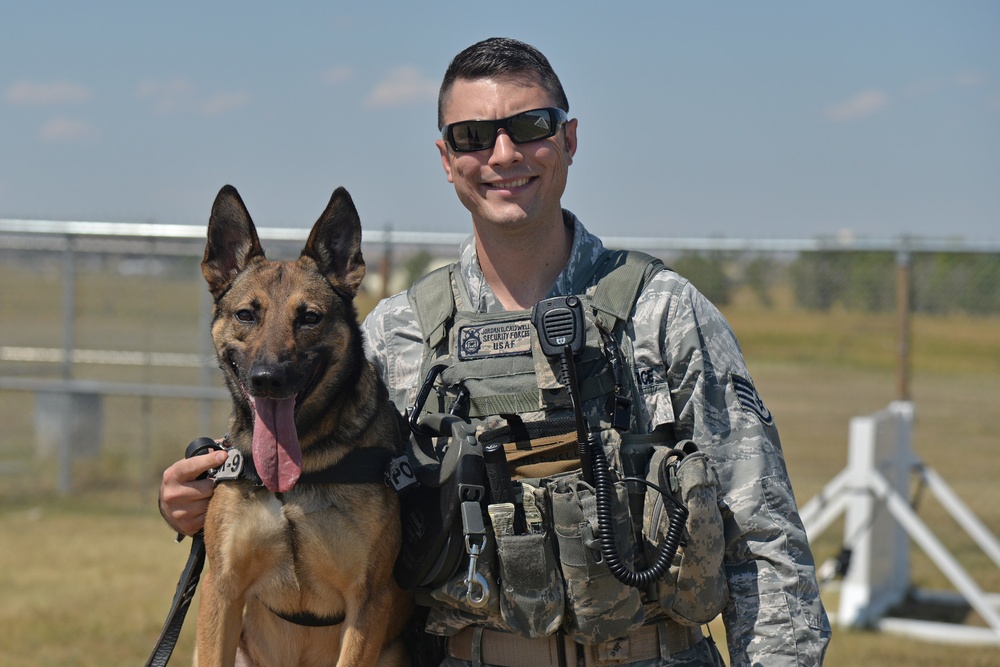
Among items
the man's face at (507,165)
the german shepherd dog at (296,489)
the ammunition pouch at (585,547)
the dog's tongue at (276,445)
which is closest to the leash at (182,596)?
the german shepherd dog at (296,489)

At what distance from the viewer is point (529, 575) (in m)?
2.49

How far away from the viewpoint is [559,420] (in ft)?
8.57

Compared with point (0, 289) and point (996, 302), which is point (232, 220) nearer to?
point (996, 302)

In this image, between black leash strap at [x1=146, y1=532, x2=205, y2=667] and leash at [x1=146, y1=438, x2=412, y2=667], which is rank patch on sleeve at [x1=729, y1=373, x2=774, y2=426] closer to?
leash at [x1=146, y1=438, x2=412, y2=667]

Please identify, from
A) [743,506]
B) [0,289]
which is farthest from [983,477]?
[0,289]

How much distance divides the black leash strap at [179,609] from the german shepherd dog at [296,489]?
0.14m

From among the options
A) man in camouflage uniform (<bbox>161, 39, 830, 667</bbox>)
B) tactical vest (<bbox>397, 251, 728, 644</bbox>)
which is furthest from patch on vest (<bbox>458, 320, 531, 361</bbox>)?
man in camouflage uniform (<bbox>161, 39, 830, 667</bbox>)

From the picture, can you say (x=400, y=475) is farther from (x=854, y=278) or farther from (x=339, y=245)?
(x=854, y=278)

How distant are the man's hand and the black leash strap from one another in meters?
0.08

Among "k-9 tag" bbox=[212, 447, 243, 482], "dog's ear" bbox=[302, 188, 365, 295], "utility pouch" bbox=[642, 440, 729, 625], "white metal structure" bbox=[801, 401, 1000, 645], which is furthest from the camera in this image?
"white metal structure" bbox=[801, 401, 1000, 645]

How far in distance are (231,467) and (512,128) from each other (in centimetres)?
125

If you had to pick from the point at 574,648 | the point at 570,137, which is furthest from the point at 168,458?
the point at 574,648

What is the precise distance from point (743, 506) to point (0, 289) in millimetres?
10313

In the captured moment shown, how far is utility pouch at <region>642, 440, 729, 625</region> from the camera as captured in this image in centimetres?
243
